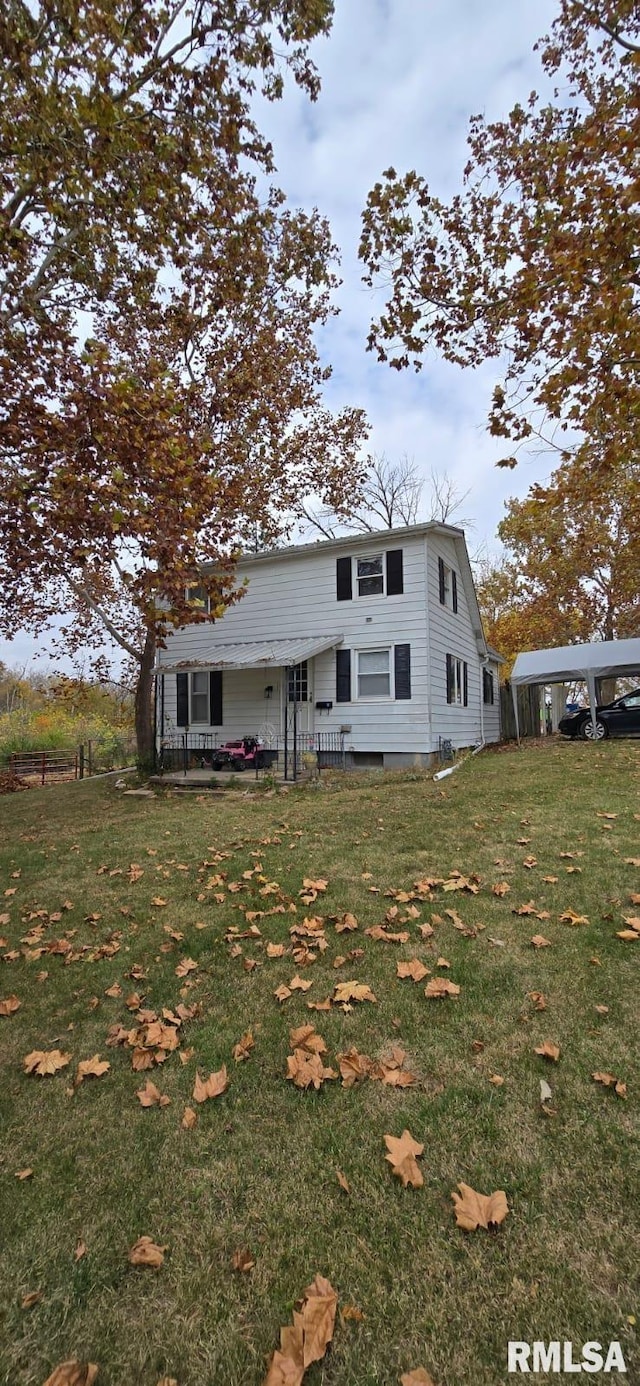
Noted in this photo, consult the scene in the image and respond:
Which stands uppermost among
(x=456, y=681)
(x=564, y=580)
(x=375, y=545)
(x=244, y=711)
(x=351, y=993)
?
(x=564, y=580)

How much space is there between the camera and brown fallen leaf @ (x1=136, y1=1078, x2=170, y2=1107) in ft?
8.68

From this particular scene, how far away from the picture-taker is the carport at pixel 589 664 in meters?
17.4

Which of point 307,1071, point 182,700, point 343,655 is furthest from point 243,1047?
point 182,700

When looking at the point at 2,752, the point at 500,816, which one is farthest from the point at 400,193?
the point at 2,752

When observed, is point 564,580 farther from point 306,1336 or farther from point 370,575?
point 306,1336

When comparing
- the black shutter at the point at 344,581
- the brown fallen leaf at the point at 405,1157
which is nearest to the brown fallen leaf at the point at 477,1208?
the brown fallen leaf at the point at 405,1157

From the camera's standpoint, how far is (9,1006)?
11.9 feet

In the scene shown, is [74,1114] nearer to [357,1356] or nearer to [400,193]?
[357,1356]

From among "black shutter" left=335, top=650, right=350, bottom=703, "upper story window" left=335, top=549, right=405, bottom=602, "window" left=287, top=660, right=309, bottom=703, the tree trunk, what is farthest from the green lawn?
the tree trunk

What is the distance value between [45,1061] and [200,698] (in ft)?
45.8

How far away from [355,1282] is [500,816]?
5.90 metres

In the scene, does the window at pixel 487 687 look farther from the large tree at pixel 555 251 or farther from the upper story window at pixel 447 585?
the large tree at pixel 555 251

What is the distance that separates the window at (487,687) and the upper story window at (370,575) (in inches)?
283

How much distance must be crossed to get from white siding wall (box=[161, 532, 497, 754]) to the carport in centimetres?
294
